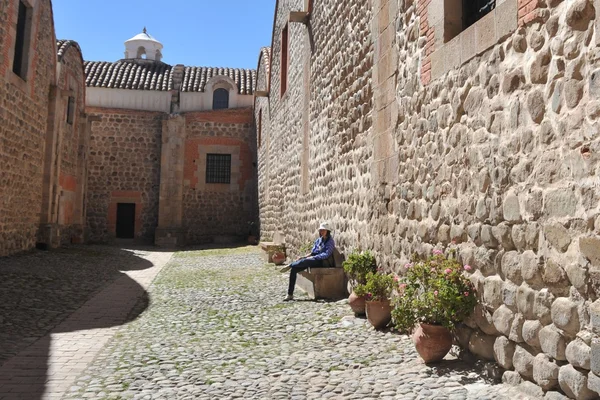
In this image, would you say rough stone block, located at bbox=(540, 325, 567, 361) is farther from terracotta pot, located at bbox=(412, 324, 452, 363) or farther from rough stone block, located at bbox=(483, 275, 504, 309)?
terracotta pot, located at bbox=(412, 324, 452, 363)

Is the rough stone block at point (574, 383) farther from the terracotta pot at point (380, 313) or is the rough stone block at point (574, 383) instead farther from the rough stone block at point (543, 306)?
the terracotta pot at point (380, 313)

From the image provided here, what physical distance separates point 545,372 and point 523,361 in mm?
252

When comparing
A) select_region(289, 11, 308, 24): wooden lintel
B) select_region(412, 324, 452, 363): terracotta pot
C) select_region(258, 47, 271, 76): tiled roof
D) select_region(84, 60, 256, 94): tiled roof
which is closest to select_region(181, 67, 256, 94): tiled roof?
select_region(84, 60, 256, 94): tiled roof

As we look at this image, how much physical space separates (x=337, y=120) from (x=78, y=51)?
1306 cm

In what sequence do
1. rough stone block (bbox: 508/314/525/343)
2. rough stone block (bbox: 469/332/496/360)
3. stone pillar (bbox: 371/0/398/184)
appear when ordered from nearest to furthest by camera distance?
rough stone block (bbox: 508/314/525/343), rough stone block (bbox: 469/332/496/360), stone pillar (bbox: 371/0/398/184)

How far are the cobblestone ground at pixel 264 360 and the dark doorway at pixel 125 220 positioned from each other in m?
15.1

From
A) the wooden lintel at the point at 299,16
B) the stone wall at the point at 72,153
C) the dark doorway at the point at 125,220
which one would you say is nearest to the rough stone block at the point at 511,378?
the wooden lintel at the point at 299,16

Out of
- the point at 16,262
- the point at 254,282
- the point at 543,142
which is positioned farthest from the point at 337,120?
the point at 16,262

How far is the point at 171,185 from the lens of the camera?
21.9 meters

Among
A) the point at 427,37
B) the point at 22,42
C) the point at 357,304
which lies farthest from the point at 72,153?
the point at 427,37

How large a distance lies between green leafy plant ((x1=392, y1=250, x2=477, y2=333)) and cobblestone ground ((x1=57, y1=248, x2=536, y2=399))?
359 mm

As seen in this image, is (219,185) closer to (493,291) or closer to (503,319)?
(493,291)

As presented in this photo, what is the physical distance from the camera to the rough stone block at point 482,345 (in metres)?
4.02

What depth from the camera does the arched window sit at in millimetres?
24172
